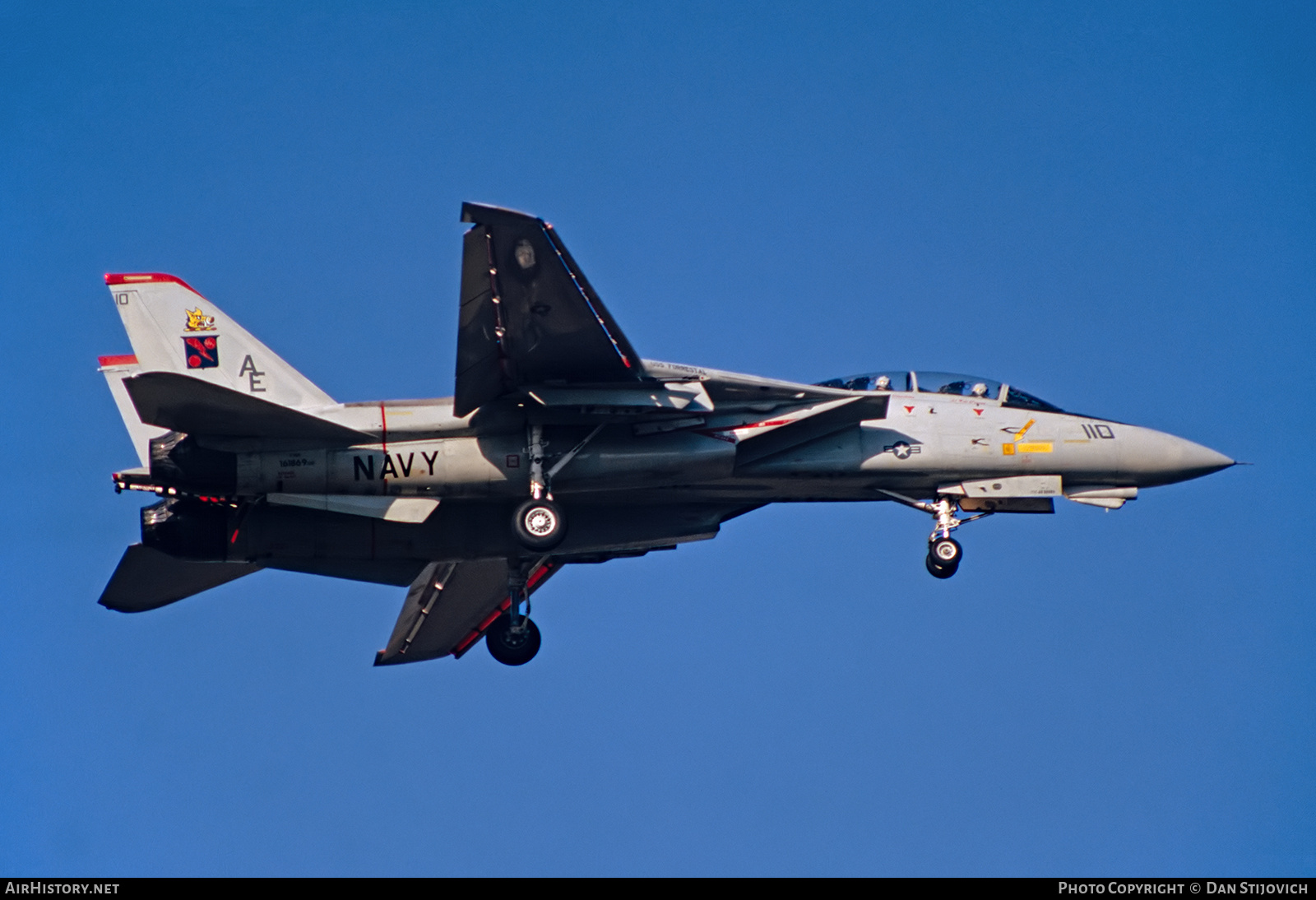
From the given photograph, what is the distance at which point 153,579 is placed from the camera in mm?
26844

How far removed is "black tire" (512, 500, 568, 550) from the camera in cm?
2439

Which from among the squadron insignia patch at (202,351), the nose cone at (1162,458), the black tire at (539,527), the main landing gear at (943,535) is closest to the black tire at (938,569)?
the main landing gear at (943,535)

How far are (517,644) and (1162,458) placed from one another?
9.63m

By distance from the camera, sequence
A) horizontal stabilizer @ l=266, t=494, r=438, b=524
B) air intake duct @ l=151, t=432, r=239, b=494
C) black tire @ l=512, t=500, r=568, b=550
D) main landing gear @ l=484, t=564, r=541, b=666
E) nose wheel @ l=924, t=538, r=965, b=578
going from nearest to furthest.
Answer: air intake duct @ l=151, t=432, r=239, b=494 < black tire @ l=512, t=500, r=568, b=550 < horizontal stabilizer @ l=266, t=494, r=438, b=524 < nose wheel @ l=924, t=538, r=965, b=578 < main landing gear @ l=484, t=564, r=541, b=666

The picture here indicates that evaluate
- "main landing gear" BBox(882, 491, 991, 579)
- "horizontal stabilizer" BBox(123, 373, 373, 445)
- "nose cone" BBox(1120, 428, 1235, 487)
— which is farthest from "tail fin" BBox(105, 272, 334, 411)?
"nose cone" BBox(1120, 428, 1235, 487)

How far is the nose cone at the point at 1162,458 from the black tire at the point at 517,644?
8822 millimetres

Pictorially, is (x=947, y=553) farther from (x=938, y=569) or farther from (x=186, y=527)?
(x=186, y=527)

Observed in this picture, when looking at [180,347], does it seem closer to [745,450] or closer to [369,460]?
[369,460]

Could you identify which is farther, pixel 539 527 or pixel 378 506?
pixel 378 506

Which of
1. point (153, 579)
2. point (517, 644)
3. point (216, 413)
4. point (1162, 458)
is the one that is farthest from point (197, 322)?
point (1162, 458)

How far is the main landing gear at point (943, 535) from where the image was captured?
2622 cm

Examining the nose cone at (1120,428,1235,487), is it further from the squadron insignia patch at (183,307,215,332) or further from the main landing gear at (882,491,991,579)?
the squadron insignia patch at (183,307,215,332)

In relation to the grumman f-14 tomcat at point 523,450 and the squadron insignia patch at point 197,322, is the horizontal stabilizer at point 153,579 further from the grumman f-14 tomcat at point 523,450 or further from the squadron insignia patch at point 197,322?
the squadron insignia patch at point 197,322

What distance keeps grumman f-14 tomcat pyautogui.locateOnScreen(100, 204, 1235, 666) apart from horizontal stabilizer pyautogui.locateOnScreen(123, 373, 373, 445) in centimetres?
3
